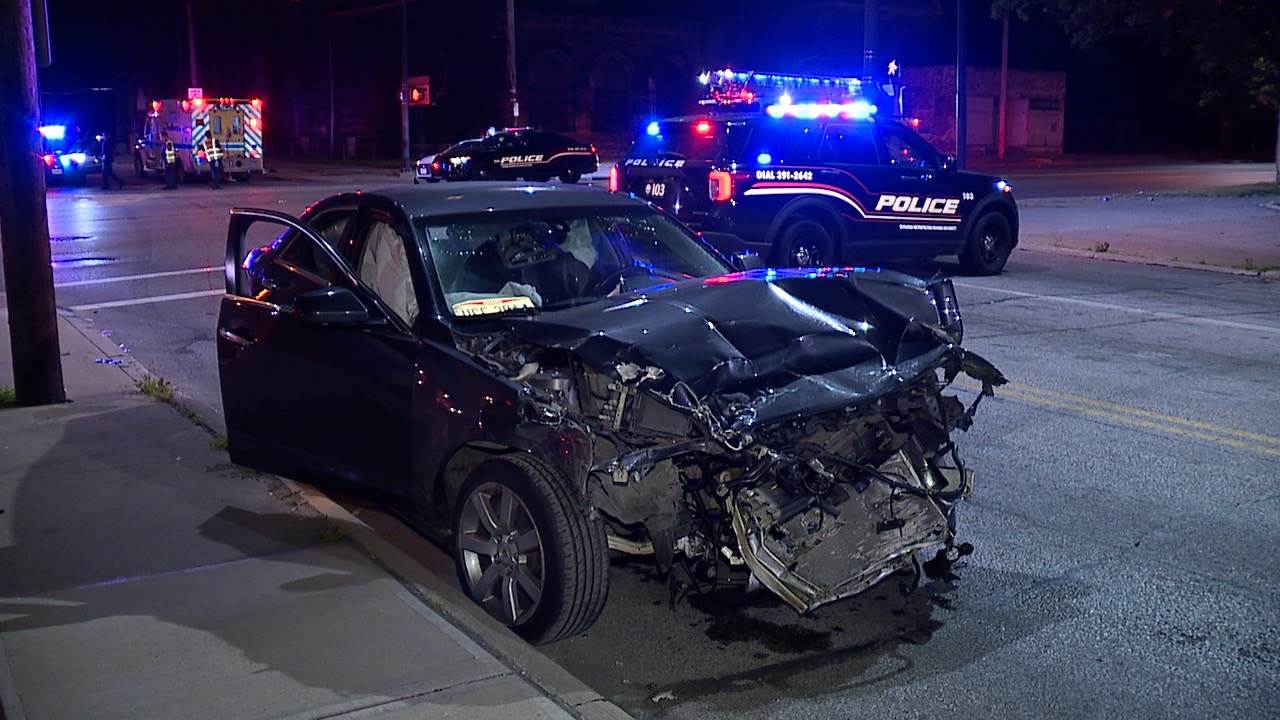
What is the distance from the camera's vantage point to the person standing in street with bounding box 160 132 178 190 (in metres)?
35.7

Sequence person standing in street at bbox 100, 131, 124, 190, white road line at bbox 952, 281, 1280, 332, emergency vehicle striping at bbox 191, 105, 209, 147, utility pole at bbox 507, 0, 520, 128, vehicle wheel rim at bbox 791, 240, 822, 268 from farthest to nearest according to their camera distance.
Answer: utility pole at bbox 507, 0, 520, 128 → emergency vehicle striping at bbox 191, 105, 209, 147 → person standing in street at bbox 100, 131, 124, 190 → vehicle wheel rim at bbox 791, 240, 822, 268 → white road line at bbox 952, 281, 1280, 332

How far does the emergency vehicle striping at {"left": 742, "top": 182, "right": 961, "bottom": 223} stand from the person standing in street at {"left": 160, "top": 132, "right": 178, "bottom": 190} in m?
25.7

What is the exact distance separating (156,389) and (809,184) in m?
7.99

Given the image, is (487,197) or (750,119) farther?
(750,119)

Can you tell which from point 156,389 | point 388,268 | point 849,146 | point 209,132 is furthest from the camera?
point 209,132

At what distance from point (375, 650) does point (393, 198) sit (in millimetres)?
2372

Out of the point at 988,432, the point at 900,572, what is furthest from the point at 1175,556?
the point at 988,432

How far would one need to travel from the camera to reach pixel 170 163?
37875 millimetres

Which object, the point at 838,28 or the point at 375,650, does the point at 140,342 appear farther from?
the point at 838,28

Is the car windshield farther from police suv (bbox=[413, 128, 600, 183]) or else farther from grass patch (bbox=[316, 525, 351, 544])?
police suv (bbox=[413, 128, 600, 183])

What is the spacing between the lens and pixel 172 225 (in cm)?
2356

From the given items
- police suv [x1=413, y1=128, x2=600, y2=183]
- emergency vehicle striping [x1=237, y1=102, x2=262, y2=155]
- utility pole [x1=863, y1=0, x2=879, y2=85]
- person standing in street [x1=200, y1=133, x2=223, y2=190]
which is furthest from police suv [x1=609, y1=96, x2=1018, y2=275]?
emergency vehicle striping [x1=237, y1=102, x2=262, y2=155]

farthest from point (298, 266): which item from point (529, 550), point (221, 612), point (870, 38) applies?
point (870, 38)

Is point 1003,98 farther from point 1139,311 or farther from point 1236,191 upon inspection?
point 1139,311
